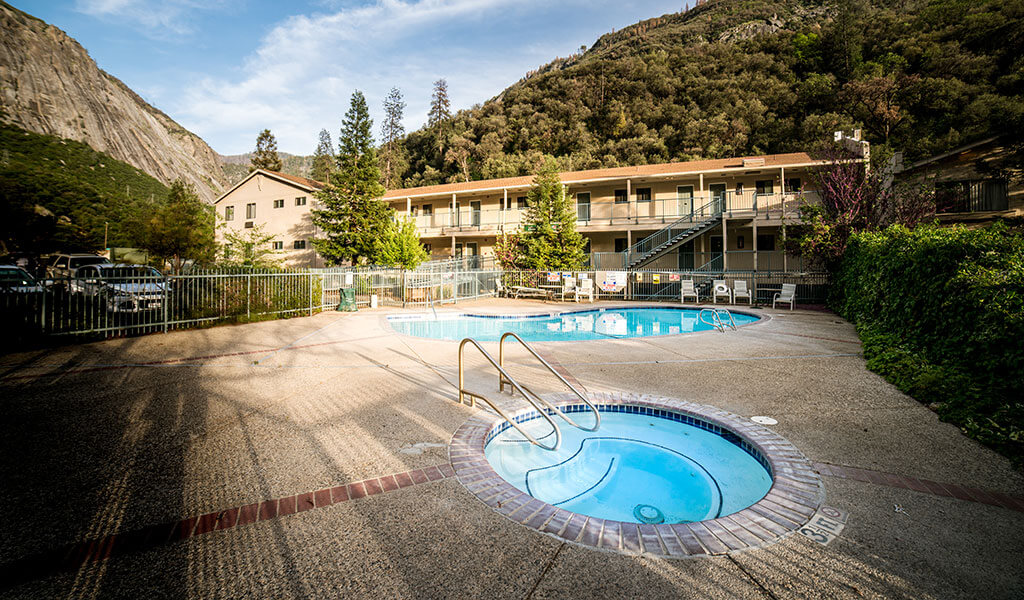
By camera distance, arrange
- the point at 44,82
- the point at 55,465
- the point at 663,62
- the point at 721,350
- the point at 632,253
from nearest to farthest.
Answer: the point at 55,465 < the point at 721,350 < the point at 632,253 < the point at 663,62 < the point at 44,82

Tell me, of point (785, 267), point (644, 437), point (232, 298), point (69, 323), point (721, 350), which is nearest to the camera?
point (644, 437)

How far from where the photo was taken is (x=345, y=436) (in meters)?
4.00

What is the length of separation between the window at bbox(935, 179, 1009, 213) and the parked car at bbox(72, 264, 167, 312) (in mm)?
28757

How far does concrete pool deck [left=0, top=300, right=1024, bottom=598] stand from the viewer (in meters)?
2.07

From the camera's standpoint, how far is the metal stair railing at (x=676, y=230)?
66.5 feet

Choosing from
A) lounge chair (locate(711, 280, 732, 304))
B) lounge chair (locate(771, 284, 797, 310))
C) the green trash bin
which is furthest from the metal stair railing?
the green trash bin

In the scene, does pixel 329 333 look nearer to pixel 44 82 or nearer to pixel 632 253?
pixel 632 253

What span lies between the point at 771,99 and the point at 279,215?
1940 inches

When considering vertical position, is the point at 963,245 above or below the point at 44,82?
below

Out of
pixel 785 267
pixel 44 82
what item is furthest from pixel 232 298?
pixel 44 82

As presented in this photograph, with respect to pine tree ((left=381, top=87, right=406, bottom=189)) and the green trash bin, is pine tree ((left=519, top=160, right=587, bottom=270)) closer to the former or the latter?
the green trash bin

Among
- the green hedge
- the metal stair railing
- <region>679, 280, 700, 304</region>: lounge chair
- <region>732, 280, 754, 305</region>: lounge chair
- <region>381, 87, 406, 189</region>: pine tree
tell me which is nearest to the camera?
the green hedge

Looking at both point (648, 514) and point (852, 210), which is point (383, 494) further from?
point (852, 210)

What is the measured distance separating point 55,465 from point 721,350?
906 cm
